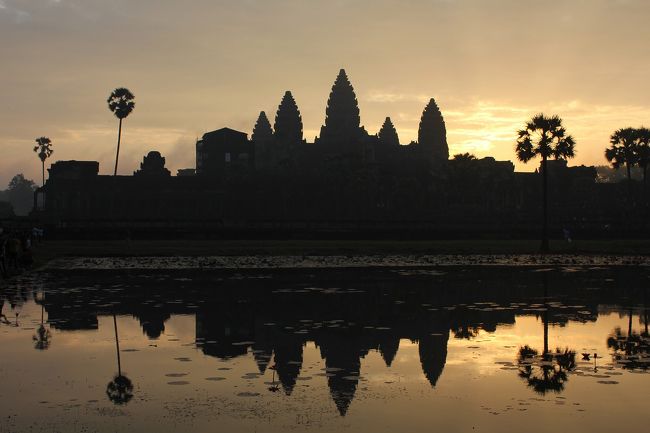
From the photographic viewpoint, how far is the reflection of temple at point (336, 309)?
53.0 ft

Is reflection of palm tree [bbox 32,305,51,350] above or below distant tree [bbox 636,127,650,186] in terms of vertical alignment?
below

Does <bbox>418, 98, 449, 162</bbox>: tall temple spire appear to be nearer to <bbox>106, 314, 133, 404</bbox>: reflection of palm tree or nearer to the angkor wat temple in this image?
the angkor wat temple

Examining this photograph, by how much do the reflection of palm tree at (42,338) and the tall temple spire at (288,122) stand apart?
550 ft

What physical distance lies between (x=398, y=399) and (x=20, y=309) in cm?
1394

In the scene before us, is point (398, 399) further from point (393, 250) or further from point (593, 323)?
point (393, 250)

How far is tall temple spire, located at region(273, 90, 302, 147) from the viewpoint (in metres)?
188


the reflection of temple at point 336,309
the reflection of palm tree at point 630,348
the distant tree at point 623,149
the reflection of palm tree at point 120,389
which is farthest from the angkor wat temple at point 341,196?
the reflection of palm tree at point 120,389

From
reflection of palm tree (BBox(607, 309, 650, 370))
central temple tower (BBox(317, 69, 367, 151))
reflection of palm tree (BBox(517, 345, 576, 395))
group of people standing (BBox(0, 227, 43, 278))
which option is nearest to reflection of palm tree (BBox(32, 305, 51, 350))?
reflection of palm tree (BBox(517, 345, 576, 395))

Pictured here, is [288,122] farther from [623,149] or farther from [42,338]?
[42,338]

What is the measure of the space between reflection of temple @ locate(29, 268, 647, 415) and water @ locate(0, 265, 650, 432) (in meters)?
0.06

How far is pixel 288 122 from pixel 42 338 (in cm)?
17306

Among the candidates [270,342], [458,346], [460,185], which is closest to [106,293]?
[270,342]

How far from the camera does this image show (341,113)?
614ft

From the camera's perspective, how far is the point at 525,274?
36875 mm
